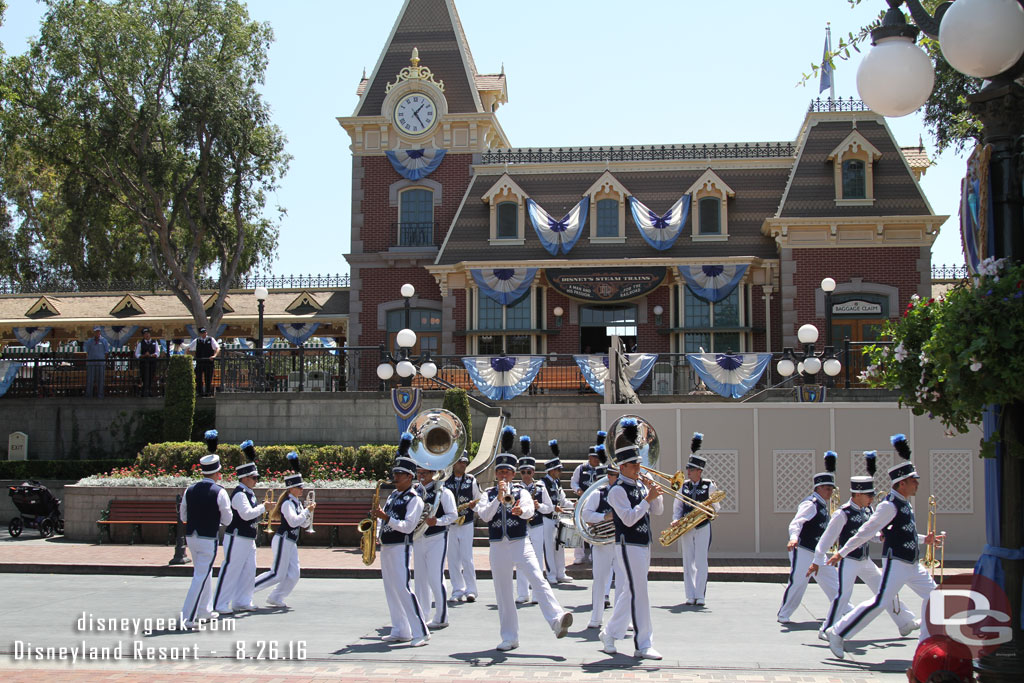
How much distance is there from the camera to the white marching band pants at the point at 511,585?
9.71m

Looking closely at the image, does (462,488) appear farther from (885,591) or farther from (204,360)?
(204,360)

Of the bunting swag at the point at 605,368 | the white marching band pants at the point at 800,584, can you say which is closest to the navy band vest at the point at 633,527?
the white marching band pants at the point at 800,584

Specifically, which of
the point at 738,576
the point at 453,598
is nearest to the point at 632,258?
the point at 738,576

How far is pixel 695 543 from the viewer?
12.8 meters

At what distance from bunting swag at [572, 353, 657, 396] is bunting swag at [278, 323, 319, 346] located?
472 inches

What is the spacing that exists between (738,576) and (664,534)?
3.82 metres

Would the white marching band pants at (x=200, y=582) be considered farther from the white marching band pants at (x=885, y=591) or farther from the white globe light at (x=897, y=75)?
the white globe light at (x=897, y=75)

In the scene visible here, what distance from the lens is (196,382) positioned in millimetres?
25188

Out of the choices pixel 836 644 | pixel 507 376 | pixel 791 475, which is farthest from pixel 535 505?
pixel 507 376

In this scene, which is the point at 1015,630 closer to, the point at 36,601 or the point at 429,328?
the point at 36,601

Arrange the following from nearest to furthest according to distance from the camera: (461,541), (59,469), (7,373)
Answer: (461,541)
(59,469)
(7,373)

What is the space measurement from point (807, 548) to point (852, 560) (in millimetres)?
1131

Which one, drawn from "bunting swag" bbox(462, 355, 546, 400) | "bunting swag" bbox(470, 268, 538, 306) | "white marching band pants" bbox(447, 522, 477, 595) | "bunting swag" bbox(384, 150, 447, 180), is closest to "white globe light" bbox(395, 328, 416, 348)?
"bunting swag" bbox(462, 355, 546, 400)

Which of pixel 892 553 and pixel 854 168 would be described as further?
pixel 854 168
